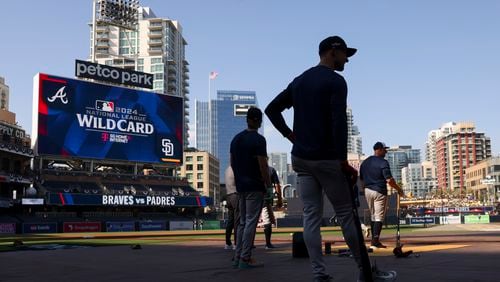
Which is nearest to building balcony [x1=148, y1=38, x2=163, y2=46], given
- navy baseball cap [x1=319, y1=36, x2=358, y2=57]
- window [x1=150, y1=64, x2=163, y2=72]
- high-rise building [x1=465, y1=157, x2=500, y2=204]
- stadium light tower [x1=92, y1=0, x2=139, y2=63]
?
window [x1=150, y1=64, x2=163, y2=72]

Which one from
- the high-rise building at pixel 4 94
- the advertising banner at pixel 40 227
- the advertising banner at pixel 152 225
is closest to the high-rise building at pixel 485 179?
the advertising banner at pixel 152 225

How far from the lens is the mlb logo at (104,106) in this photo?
59312 mm

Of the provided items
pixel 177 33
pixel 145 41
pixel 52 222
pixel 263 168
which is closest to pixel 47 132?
pixel 52 222

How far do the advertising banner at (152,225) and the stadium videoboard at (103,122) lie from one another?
444 inches

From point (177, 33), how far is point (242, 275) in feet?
592

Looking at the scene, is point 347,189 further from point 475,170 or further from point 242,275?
point 475,170

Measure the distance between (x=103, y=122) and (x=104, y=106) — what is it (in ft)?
5.97

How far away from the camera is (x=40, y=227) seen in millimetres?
45844

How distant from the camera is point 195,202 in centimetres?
6856

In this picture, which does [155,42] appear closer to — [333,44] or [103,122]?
[103,122]

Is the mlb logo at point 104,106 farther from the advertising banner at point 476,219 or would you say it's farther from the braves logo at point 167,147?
the advertising banner at point 476,219

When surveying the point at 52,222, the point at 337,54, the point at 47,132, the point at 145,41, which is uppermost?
the point at 145,41

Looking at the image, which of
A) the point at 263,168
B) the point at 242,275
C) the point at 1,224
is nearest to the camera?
the point at 242,275

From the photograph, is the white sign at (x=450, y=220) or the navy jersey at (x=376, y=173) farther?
the white sign at (x=450, y=220)
